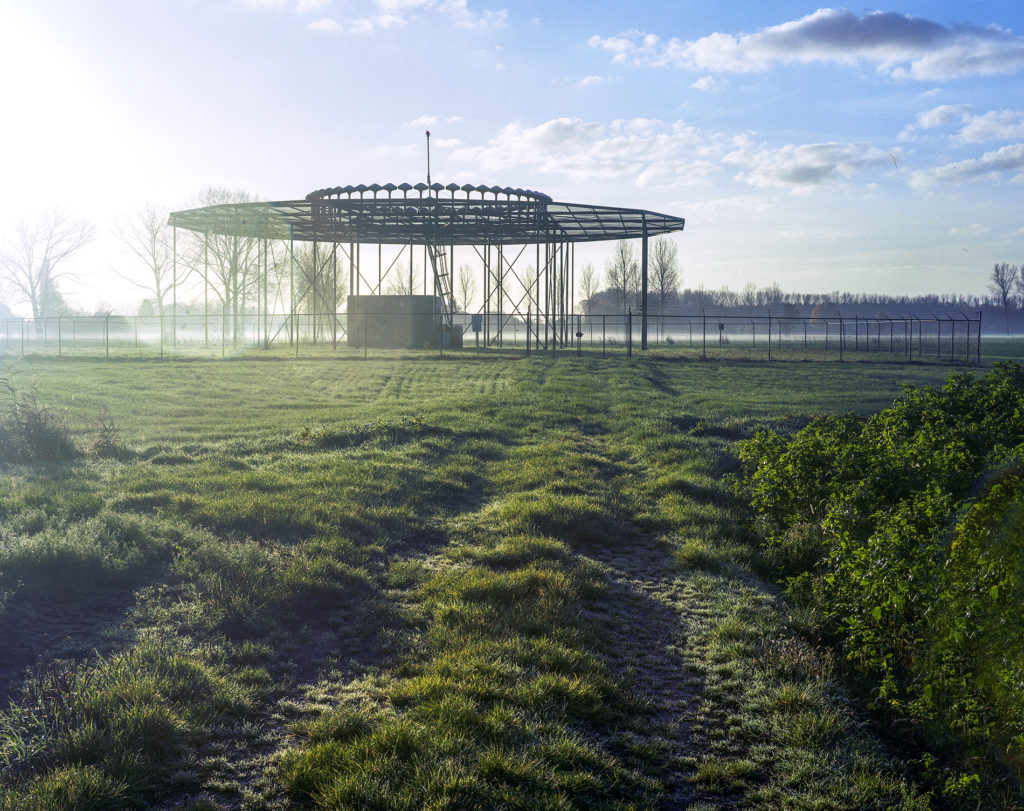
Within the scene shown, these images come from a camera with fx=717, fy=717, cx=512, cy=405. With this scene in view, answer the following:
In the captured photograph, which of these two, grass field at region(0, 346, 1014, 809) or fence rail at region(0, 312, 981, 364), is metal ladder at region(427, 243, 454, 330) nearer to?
fence rail at region(0, 312, 981, 364)

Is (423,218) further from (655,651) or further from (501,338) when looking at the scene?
(655,651)

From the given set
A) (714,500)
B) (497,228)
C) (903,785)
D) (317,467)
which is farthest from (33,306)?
(903,785)

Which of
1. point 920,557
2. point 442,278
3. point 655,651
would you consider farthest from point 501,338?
point 920,557

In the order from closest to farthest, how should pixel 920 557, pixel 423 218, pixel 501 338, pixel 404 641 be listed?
pixel 920 557 < pixel 404 641 < pixel 423 218 < pixel 501 338

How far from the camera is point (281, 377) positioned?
26.4 metres

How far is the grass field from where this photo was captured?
3.61 meters

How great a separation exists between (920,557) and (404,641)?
140 inches

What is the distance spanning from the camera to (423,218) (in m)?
36.9

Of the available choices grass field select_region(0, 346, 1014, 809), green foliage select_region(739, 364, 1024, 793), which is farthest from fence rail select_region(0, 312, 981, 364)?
green foliage select_region(739, 364, 1024, 793)

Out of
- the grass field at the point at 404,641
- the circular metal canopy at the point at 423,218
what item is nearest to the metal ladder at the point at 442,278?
the circular metal canopy at the point at 423,218

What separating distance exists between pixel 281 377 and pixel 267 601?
21.8m

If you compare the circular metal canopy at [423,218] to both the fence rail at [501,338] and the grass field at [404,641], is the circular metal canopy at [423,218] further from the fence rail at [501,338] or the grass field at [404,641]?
the grass field at [404,641]

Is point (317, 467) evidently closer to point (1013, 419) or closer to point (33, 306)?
point (1013, 419)

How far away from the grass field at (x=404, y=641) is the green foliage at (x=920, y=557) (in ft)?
1.27
